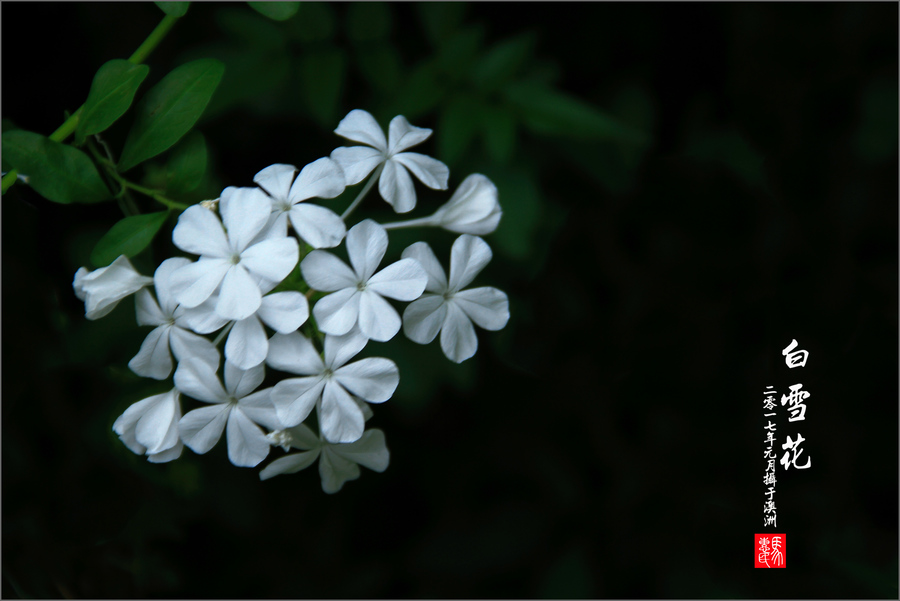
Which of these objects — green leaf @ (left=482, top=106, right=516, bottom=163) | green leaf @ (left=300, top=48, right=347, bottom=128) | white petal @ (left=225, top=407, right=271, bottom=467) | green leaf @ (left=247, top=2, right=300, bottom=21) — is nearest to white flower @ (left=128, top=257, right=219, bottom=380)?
white petal @ (left=225, top=407, right=271, bottom=467)

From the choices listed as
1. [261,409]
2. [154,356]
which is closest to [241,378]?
[261,409]

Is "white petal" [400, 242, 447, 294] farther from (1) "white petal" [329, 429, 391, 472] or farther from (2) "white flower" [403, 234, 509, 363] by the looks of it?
(1) "white petal" [329, 429, 391, 472]

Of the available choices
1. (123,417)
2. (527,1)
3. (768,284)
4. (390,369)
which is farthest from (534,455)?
(527,1)

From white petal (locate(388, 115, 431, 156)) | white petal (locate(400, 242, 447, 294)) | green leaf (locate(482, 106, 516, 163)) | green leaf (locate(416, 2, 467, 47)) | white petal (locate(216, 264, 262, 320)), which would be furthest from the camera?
green leaf (locate(416, 2, 467, 47))

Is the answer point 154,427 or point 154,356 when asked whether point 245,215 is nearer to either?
point 154,356

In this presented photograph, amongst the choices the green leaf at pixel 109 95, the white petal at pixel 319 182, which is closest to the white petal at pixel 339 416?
the white petal at pixel 319 182
